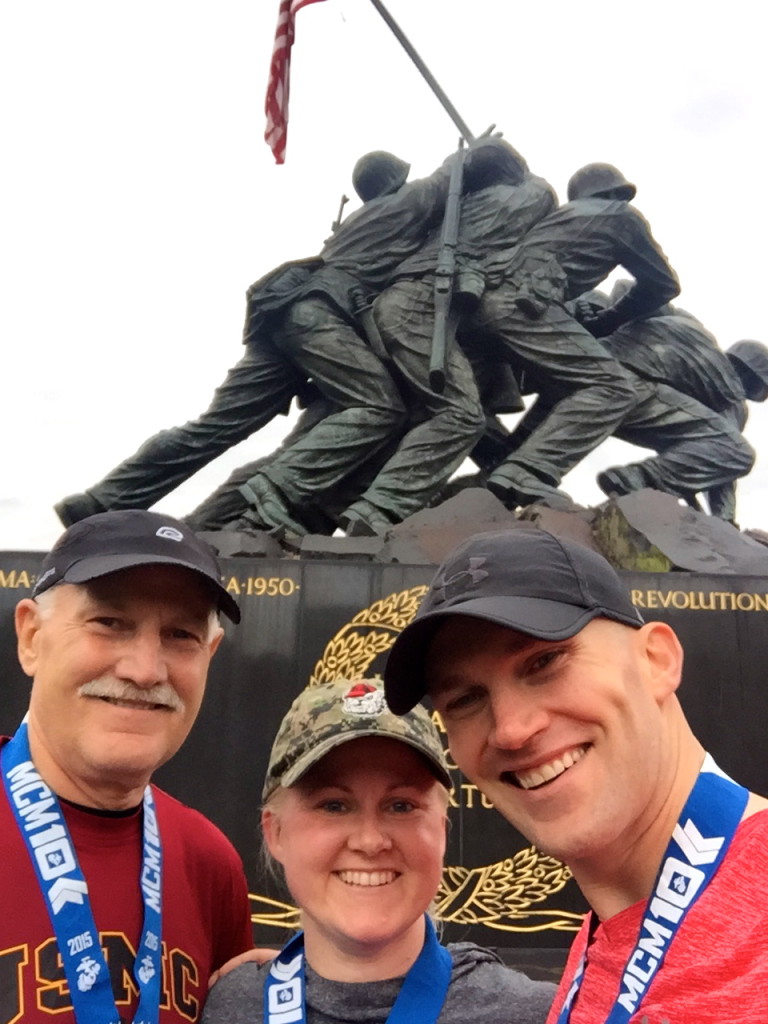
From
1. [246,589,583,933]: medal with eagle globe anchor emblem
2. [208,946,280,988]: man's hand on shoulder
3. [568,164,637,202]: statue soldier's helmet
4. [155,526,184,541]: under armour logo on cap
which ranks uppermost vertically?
[568,164,637,202]: statue soldier's helmet

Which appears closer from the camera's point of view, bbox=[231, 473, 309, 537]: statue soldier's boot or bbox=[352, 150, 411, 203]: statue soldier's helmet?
bbox=[231, 473, 309, 537]: statue soldier's boot

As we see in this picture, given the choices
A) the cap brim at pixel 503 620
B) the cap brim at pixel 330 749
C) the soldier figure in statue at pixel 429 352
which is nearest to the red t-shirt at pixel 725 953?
the cap brim at pixel 503 620

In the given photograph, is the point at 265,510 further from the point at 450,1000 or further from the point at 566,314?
the point at 450,1000

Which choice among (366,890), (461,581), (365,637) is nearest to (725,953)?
(461,581)

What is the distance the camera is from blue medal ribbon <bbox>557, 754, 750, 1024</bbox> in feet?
4.11

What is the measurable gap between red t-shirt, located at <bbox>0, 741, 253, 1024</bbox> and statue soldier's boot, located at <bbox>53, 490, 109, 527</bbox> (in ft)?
22.5

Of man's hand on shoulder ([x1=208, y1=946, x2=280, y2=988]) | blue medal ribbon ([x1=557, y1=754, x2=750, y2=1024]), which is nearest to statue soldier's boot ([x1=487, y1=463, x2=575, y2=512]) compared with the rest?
man's hand on shoulder ([x1=208, y1=946, x2=280, y2=988])

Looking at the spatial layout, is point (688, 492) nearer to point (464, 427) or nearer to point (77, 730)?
point (464, 427)

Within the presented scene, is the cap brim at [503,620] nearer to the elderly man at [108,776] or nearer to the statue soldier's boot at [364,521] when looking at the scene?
the elderly man at [108,776]

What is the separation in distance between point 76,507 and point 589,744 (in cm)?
813

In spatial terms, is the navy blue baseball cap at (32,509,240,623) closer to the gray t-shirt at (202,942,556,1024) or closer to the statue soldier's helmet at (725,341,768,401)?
the gray t-shirt at (202,942,556,1024)

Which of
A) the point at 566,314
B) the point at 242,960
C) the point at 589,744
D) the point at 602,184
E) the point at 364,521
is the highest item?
the point at 602,184

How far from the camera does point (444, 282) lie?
8875 mm

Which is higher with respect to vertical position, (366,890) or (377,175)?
(377,175)
